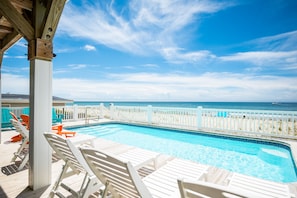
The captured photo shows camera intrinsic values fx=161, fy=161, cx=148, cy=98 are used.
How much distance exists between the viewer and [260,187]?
1868 mm

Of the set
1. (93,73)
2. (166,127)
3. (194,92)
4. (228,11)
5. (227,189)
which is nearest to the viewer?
(227,189)

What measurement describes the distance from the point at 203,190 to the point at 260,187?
1.57 meters

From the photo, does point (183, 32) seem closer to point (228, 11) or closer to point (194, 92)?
point (228, 11)

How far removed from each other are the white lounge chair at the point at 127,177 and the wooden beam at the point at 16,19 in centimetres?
203

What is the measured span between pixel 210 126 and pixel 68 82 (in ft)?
95.4

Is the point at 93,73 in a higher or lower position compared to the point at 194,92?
higher

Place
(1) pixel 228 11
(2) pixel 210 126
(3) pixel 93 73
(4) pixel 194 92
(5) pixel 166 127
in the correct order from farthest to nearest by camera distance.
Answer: (4) pixel 194 92, (3) pixel 93 73, (1) pixel 228 11, (5) pixel 166 127, (2) pixel 210 126

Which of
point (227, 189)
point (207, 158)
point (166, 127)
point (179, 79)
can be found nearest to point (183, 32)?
point (166, 127)

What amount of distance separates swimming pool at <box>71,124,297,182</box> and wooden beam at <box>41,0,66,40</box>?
4701 millimetres

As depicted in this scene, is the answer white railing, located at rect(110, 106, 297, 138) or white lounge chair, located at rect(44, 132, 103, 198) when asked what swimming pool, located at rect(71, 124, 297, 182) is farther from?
white lounge chair, located at rect(44, 132, 103, 198)

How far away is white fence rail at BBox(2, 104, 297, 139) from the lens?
19.8 ft

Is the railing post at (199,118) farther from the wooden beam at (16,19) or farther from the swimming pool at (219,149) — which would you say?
the wooden beam at (16,19)

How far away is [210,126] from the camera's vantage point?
7.46m

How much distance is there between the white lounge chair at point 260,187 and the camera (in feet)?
5.65
